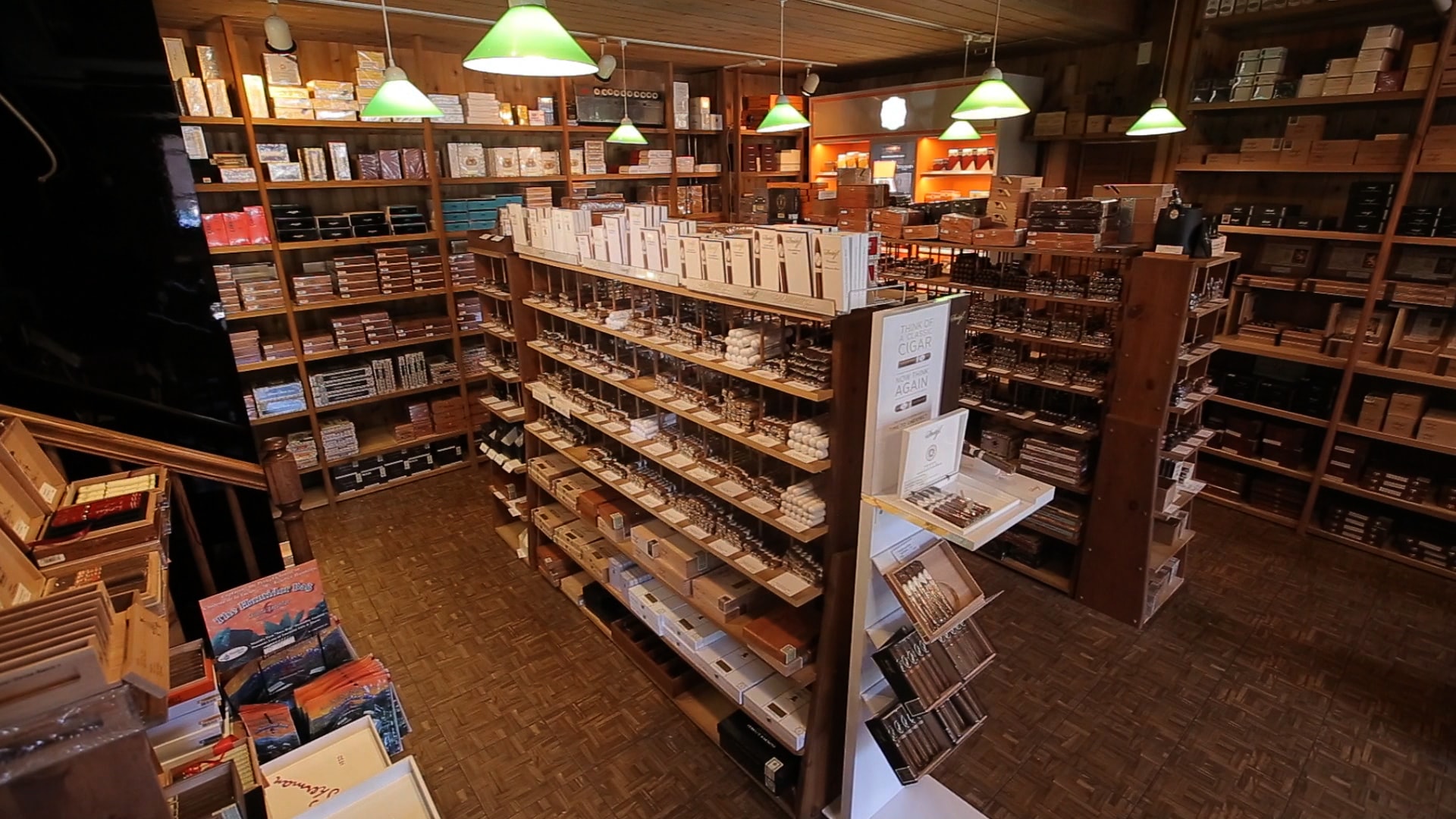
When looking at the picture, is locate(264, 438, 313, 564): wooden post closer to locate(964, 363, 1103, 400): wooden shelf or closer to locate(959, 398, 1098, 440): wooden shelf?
locate(959, 398, 1098, 440): wooden shelf

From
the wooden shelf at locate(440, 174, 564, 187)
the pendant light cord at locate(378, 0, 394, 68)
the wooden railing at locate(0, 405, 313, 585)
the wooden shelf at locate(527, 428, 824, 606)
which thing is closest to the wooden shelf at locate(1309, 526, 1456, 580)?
the wooden shelf at locate(527, 428, 824, 606)

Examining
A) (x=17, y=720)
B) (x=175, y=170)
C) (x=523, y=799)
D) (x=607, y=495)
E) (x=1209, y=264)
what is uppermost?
(x=175, y=170)

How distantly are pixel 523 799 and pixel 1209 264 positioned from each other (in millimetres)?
3877

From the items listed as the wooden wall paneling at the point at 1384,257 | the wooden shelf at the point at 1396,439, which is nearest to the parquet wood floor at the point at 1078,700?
the wooden wall paneling at the point at 1384,257

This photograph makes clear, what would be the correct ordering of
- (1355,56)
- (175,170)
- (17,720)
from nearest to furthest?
(17,720)
(175,170)
(1355,56)

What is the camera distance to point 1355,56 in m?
4.37

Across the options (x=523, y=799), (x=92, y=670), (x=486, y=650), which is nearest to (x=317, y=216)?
(x=486, y=650)

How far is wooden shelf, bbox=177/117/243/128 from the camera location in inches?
168

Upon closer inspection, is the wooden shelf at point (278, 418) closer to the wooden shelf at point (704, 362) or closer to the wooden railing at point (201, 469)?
the wooden shelf at point (704, 362)

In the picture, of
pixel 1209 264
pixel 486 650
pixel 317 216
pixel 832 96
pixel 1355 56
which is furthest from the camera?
pixel 832 96

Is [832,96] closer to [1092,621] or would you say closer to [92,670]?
[1092,621]

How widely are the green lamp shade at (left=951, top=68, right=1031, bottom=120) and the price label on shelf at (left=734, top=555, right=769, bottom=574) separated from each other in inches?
96.2

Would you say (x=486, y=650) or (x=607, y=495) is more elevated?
(x=607, y=495)

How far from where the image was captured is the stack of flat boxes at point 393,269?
5230mm
